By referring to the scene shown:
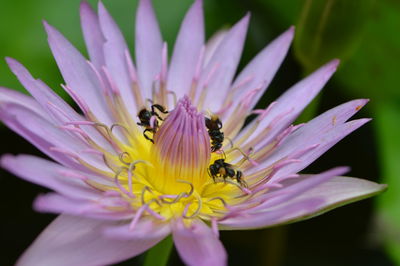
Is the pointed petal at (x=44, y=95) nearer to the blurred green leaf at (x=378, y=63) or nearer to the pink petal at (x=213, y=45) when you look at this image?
the pink petal at (x=213, y=45)

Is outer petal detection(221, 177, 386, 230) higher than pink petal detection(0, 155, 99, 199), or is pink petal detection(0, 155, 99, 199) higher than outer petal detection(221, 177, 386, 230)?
pink petal detection(0, 155, 99, 199)

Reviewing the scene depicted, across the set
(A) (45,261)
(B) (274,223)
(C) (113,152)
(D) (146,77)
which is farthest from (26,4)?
(B) (274,223)

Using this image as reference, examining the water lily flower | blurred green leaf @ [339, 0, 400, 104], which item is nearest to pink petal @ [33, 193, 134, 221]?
the water lily flower

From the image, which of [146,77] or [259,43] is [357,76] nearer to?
[259,43]

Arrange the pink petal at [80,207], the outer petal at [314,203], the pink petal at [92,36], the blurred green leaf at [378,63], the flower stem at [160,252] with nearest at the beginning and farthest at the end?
the pink petal at [80,207] < the outer petal at [314,203] < the flower stem at [160,252] < the pink petal at [92,36] < the blurred green leaf at [378,63]

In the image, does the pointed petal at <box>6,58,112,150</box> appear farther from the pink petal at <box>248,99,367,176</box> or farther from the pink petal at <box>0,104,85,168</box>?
the pink petal at <box>248,99,367,176</box>

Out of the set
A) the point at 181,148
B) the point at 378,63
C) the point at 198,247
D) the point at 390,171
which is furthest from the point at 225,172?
the point at 378,63

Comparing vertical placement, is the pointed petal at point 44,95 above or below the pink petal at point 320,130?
above

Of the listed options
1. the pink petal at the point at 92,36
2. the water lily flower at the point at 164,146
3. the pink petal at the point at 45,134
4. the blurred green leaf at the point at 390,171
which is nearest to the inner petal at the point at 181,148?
Result: the water lily flower at the point at 164,146
